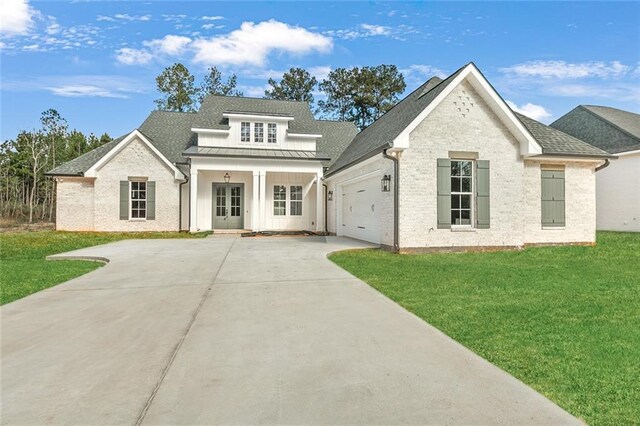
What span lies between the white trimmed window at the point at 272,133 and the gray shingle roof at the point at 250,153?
2.27 ft

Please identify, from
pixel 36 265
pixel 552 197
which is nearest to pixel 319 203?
pixel 552 197

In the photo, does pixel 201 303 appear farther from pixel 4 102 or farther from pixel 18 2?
pixel 4 102

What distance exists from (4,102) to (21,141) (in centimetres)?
2682

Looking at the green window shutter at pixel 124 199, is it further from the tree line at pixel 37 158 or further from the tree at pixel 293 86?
the tree at pixel 293 86

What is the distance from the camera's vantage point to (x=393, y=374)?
8.91ft

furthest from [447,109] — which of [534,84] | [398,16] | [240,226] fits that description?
[240,226]

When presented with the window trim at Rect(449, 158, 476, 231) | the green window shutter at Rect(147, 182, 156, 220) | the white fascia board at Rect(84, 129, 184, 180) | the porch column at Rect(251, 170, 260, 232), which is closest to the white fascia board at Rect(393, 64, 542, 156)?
the window trim at Rect(449, 158, 476, 231)

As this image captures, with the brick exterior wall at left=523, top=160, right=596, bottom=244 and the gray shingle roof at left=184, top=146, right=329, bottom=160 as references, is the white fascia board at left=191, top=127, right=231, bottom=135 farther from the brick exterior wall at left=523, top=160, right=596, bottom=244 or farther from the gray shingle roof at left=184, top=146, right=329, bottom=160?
the brick exterior wall at left=523, top=160, right=596, bottom=244

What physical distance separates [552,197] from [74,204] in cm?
2073

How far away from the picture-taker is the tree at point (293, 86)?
121 feet

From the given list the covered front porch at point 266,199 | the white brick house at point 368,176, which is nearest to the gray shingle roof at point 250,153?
the white brick house at point 368,176

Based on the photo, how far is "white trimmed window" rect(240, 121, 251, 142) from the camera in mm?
18000

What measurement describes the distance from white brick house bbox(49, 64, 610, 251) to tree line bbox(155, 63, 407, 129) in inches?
588

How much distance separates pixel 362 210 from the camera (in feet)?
44.6
